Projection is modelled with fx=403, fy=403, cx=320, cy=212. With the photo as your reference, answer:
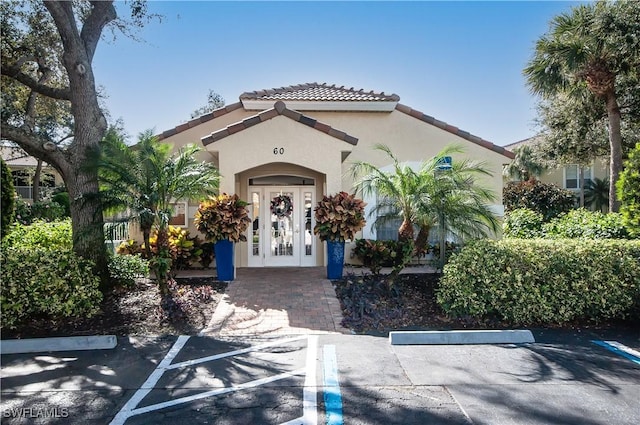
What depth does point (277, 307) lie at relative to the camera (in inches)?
334

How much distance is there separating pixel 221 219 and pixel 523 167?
93.4 ft

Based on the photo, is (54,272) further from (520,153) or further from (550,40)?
(520,153)

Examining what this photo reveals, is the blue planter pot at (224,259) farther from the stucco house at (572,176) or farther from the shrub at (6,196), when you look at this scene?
Result: the stucco house at (572,176)

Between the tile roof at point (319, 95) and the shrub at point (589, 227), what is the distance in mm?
7464

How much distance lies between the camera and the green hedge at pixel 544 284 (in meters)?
7.39

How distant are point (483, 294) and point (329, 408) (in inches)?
167

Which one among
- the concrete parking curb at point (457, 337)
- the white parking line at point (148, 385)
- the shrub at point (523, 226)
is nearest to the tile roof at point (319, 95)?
the shrub at point (523, 226)

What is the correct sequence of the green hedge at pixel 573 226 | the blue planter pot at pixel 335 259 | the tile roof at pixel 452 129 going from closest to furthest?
the blue planter pot at pixel 335 259, the green hedge at pixel 573 226, the tile roof at pixel 452 129

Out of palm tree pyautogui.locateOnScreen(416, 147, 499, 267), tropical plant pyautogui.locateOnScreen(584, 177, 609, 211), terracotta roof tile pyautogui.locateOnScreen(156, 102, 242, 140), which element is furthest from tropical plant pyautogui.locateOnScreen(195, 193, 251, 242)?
tropical plant pyautogui.locateOnScreen(584, 177, 609, 211)

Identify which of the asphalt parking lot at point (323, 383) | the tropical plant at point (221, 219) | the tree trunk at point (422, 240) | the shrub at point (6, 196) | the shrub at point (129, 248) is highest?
the shrub at point (6, 196)

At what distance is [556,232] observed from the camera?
587 inches

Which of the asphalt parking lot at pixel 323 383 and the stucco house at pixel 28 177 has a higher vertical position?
the stucco house at pixel 28 177

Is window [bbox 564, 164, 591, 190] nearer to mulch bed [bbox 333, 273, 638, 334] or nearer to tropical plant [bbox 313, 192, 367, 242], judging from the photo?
mulch bed [bbox 333, 273, 638, 334]

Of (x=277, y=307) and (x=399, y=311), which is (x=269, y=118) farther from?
(x=399, y=311)
